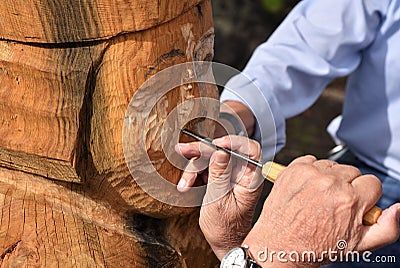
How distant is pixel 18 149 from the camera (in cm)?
107

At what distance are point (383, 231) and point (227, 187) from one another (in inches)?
10.1

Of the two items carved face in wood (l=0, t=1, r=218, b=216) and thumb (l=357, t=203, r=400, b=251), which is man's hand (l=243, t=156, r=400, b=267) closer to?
thumb (l=357, t=203, r=400, b=251)

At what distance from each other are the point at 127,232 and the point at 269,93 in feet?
1.85

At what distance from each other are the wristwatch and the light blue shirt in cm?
54

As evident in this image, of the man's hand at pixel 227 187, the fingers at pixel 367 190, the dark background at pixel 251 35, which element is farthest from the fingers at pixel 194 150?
the dark background at pixel 251 35

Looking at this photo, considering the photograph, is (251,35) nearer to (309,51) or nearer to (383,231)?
(309,51)

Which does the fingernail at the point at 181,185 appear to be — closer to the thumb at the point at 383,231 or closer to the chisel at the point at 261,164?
the chisel at the point at 261,164

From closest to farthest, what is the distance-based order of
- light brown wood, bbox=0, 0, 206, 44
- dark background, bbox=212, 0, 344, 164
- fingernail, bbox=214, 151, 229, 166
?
1. light brown wood, bbox=0, 0, 206, 44
2. fingernail, bbox=214, 151, 229, 166
3. dark background, bbox=212, 0, 344, 164

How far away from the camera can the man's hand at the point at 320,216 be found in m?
1.06

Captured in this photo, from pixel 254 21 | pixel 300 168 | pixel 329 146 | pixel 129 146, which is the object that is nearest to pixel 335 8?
pixel 300 168

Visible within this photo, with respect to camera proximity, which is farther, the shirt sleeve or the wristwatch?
the shirt sleeve

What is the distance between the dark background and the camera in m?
3.59

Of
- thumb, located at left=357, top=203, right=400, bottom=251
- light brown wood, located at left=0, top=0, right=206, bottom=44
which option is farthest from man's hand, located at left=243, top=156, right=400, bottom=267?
light brown wood, located at left=0, top=0, right=206, bottom=44

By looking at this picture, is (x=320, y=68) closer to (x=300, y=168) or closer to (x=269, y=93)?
(x=269, y=93)
